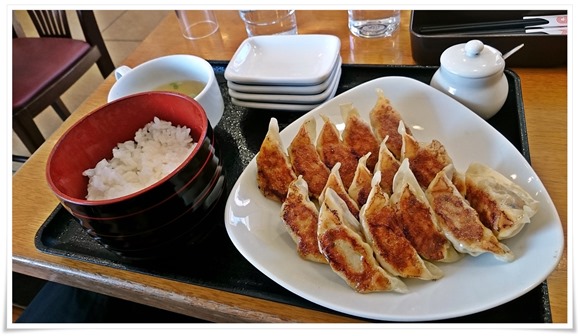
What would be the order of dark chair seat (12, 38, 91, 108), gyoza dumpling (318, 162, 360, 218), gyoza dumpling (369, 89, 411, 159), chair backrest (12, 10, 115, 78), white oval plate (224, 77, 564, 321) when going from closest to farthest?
white oval plate (224, 77, 564, 321)
gyoza dumpling (318, 162, 360, 218)
gyoza dumpling (369, 89, 411, 159)
dark chair seat (12, 38, 91, 108)
chair backrest (12, 10, 115, 78)

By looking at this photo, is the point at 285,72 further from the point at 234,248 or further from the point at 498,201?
the point at 498,201

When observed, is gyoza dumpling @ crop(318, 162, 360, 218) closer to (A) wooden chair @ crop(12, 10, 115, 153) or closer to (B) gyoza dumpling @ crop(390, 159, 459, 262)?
(B) gyoza dumpling @ crop(390, 159, 459, 262)

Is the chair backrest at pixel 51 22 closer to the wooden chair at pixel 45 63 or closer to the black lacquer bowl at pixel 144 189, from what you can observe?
the wooden chair at pixel 45 63

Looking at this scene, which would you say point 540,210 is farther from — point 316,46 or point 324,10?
point 324,10

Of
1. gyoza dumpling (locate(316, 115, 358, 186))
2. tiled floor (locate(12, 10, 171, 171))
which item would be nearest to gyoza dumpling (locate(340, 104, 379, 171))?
gyoza dumpling (locate(316, 115, 358, 186))

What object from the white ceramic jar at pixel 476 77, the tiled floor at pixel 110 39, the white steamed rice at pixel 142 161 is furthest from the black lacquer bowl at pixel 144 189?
the tiled floor at pixel 110 39

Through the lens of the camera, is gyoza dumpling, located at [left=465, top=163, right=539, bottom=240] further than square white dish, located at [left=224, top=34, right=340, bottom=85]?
No
